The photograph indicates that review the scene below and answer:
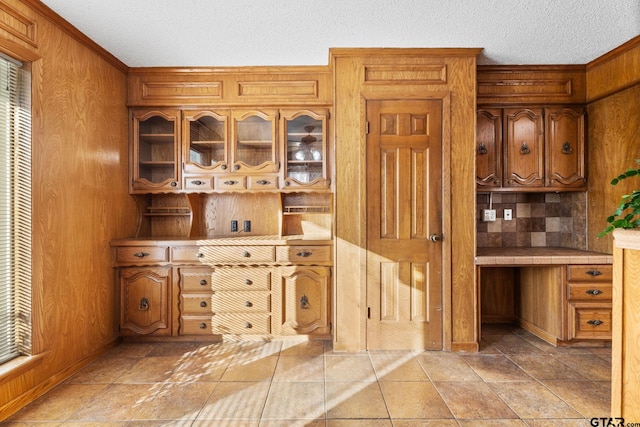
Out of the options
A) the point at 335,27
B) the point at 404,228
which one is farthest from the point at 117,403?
the point at 335,27

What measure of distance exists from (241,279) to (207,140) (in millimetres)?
1362

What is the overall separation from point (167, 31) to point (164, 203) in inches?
66.2

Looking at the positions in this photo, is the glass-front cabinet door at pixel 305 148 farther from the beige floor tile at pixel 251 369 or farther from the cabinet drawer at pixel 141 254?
the beige floor tile at pixel 251 369

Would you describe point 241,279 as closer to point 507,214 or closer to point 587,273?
point 507,214

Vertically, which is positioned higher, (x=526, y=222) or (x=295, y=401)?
(x=526, y=222)

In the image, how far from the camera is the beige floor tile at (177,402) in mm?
2021

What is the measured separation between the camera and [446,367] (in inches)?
103

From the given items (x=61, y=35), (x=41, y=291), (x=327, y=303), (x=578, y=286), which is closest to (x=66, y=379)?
(x=41, y=291)

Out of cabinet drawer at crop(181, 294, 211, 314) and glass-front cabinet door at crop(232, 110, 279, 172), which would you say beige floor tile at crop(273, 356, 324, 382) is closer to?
cabinet drawer at crop(181, 294, 211, 314)

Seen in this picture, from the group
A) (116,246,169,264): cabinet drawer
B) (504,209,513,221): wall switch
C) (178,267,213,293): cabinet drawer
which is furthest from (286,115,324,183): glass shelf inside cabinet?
(504,209,513,221): wall switch

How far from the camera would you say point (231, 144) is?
3258 millimetres

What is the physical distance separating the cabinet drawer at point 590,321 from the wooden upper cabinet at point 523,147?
116 centimetres

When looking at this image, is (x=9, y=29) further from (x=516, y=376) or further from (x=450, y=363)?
(x=516, y=376)

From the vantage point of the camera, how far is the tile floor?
1992 millimetres
